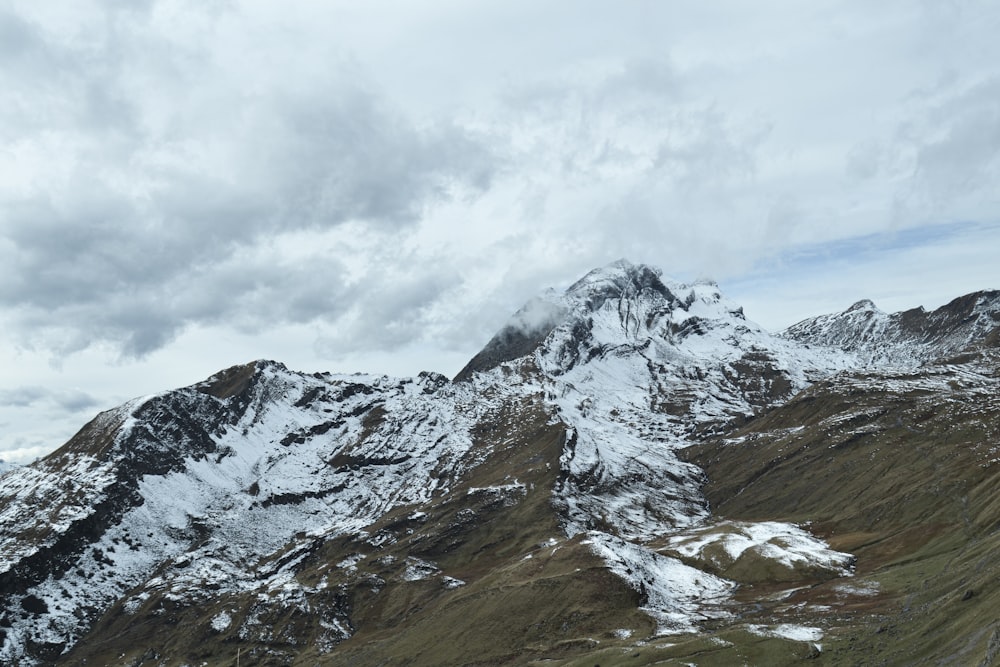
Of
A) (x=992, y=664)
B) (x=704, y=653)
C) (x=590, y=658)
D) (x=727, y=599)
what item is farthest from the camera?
(x=727, y=599)

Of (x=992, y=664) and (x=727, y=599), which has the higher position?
(x=992, y=664)

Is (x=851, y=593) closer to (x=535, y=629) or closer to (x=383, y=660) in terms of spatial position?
(x=535, y=629)

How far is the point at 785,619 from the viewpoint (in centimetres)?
14288

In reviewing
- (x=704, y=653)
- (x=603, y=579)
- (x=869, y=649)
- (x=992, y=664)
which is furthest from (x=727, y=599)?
(x=992, y=664)

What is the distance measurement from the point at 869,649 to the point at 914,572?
6994cm

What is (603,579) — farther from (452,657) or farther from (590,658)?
(590,658)

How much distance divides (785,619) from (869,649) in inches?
1778

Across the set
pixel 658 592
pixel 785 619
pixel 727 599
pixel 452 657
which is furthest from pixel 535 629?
pixel 785 619

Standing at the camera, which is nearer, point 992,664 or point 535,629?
point 992,664

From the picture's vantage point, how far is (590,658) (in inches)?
5246

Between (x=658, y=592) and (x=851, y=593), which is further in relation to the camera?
(x=658, y=592)

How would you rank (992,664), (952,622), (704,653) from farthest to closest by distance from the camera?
(704,653) < (952,622) < (992,664)

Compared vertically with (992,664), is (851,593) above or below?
below

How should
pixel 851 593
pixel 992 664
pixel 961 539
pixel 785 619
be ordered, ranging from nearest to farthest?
1. pixel 992 664
2. pixel 785 619
3. pixel 851 593
4. pixel 961 539
